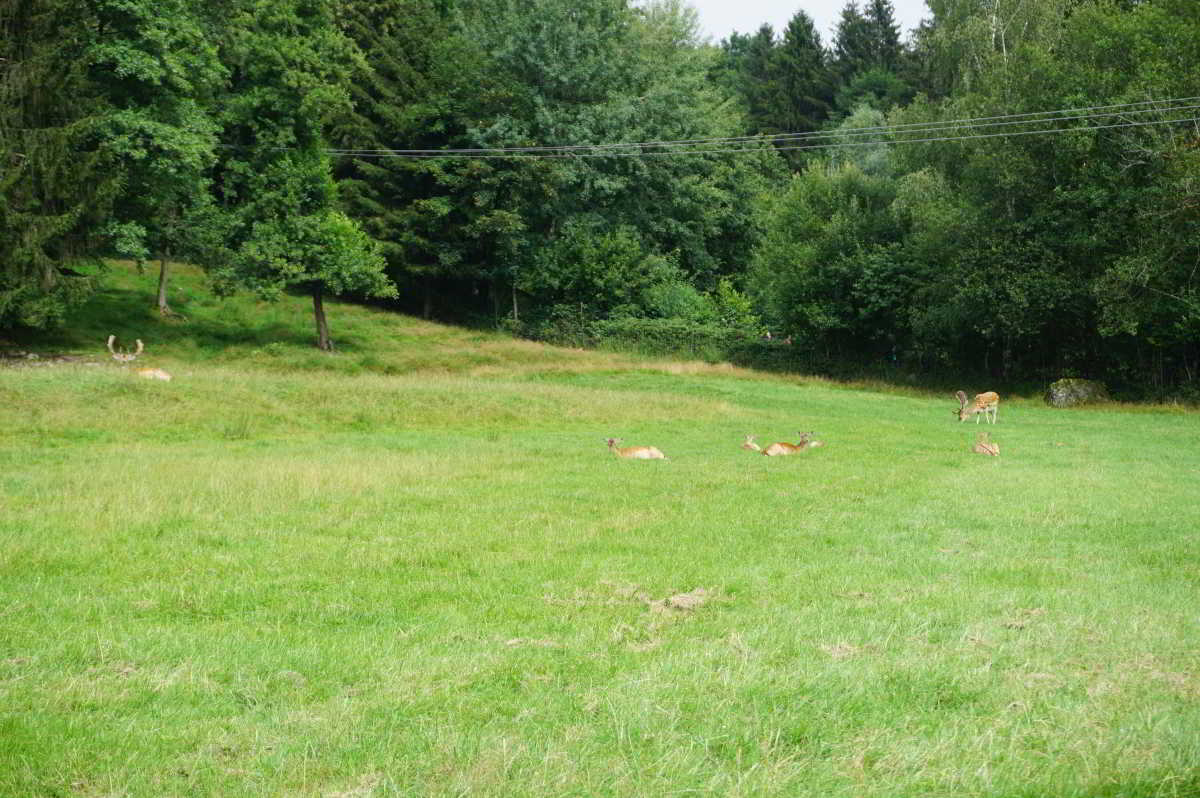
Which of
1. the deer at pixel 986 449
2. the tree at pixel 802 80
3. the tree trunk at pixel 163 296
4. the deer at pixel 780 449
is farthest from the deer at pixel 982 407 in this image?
the tree at pixel 802 80

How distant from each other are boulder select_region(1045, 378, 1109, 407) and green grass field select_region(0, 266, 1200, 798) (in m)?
20.8

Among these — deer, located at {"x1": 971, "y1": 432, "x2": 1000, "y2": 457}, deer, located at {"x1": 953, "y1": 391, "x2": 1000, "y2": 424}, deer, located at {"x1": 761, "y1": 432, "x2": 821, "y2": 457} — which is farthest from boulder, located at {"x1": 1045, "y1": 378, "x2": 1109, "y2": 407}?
deer, located at {"x1": 761, "y1": 432, "x2": 821, "y2": 457}

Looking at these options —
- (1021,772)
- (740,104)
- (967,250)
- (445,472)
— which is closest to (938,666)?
(1021,772)

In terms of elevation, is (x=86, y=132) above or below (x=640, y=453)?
above

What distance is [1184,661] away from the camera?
6.60m

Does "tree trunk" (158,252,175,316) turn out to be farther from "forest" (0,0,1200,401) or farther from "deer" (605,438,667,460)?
"deer" (605,438,667,460)

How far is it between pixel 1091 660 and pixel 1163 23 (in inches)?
1557

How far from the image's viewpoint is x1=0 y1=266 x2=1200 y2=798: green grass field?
4.90 metres

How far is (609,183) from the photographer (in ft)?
192

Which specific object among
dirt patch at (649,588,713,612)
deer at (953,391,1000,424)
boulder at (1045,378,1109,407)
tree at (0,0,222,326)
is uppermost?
tree at (0,0,222,326)

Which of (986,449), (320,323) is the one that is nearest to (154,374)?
(320,323)

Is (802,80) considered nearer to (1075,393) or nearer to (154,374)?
(1075,393)

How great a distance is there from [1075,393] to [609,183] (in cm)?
2913

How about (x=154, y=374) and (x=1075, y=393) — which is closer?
(x=154, y=374)
